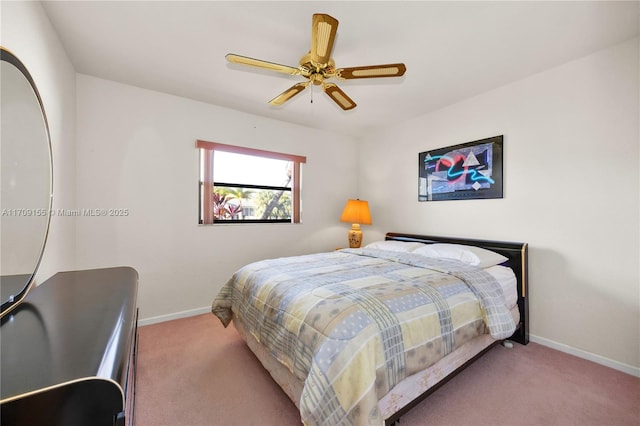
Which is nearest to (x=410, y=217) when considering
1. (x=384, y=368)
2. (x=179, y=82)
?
(x=384, y=368)

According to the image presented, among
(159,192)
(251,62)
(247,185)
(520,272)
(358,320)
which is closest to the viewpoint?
(358,320)

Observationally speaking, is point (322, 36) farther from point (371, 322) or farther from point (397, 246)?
point (397, 246)

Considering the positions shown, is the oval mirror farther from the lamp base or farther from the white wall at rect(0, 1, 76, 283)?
the lamp base

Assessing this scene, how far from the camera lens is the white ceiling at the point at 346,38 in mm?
1711

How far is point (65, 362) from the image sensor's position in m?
0.63

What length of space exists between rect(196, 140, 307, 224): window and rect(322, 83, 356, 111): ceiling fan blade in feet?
4.96

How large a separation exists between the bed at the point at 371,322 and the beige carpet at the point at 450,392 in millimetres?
155

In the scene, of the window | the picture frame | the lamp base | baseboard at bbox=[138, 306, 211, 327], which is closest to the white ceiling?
the picture frame

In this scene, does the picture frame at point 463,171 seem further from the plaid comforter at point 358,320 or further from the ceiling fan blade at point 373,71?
the ceiling fan blade at point 373,71

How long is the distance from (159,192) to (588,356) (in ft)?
14.2

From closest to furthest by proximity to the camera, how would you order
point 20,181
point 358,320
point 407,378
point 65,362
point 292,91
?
point 65,362 → point 20,181 → point 358,320 → point 407,378 → point 292,91

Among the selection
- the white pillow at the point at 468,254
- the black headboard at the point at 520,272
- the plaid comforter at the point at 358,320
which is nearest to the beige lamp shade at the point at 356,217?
the white pillow at the point at 468,254

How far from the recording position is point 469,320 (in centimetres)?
172

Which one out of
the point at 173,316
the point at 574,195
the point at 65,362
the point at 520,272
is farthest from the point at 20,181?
the point at 574,195
